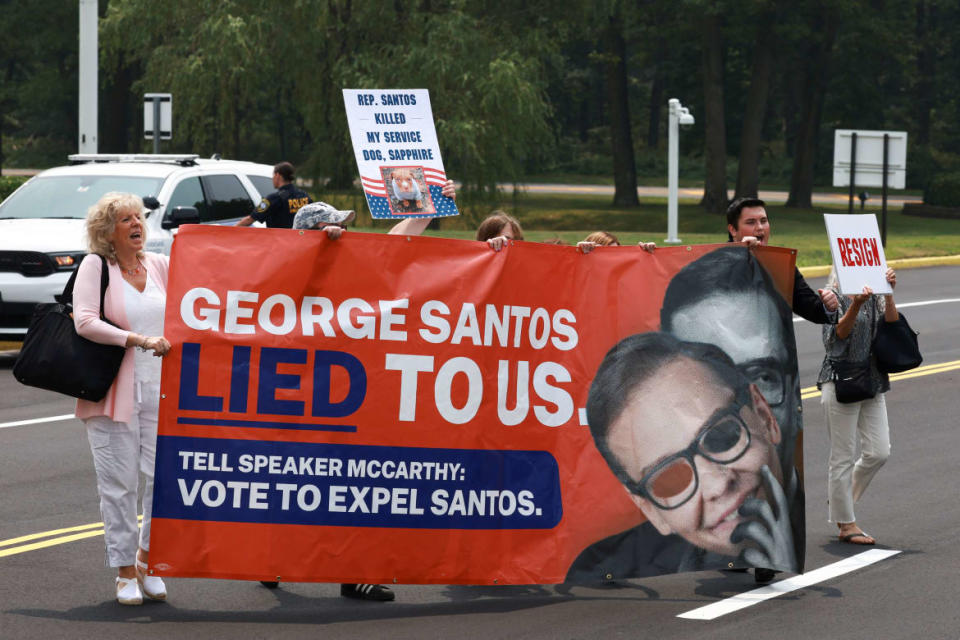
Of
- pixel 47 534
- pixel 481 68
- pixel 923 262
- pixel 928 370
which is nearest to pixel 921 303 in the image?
pixel 928 370

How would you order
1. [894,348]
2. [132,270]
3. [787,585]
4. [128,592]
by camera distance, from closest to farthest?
1. [128,592]
2. [132,270]
3. [787,585]
4. [894,348]

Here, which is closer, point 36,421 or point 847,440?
point 847,440

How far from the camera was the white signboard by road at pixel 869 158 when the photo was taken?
29172 mm

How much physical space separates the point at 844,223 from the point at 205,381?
11.1 feet

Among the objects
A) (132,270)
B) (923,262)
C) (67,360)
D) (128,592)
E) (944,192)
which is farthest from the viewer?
(944,192)

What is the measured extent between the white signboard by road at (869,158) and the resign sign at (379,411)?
908 inches

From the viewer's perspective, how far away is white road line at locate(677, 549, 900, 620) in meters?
6.86

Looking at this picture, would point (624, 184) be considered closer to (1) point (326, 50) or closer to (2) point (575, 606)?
(1) point (326, 50)

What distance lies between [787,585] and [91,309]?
3.65m

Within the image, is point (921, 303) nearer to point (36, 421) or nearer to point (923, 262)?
point (923, 262)

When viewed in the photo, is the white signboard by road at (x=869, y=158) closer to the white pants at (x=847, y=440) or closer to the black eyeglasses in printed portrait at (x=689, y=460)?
the white pants at (x=847, y=440)

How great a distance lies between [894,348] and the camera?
820 cm

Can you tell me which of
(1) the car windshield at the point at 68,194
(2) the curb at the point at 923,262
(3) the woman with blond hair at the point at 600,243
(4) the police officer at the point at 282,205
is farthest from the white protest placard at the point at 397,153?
(2) the curb at the point at 923,262

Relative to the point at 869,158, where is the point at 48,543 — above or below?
below
